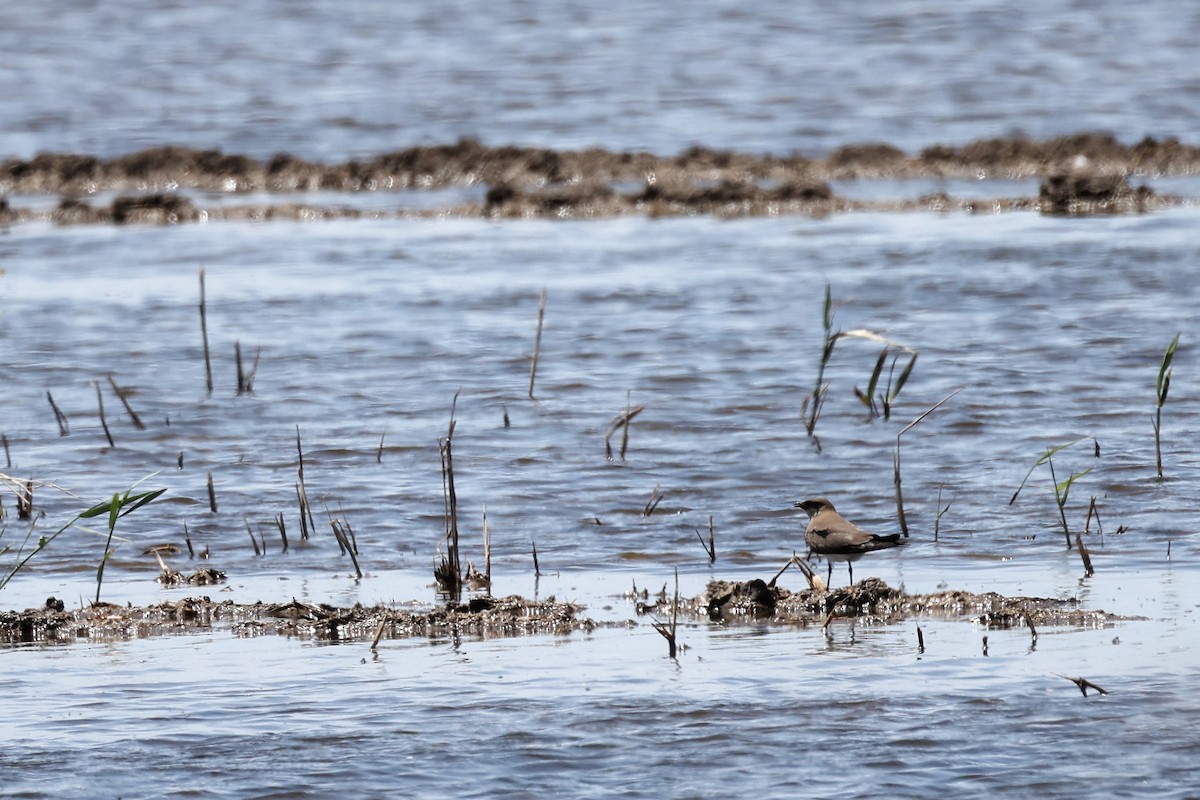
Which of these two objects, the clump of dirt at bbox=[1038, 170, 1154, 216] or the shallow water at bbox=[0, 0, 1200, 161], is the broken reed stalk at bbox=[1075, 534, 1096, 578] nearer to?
the clump of dirt at bbox=[1038, 170, 1154, 216]

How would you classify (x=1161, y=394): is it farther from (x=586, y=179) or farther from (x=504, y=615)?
(x=586, y=179)

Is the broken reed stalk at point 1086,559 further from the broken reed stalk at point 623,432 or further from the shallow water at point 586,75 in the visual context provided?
the shallow water at point 586,75

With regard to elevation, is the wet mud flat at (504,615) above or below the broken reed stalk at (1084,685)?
above

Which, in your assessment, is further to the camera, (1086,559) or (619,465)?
(619,465)

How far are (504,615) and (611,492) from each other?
2.53m

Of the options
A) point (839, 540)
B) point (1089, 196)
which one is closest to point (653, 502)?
point (839, 540)

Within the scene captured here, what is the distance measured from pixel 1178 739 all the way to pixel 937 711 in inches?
26.9

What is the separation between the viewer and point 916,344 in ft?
41.0

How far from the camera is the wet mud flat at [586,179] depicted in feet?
62.8

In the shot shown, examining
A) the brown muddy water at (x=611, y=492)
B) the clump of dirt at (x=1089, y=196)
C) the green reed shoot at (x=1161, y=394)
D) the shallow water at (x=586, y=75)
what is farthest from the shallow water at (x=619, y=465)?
the clump of dirt at (x=1089, y=196)

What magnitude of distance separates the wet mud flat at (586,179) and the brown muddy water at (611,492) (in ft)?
2.79

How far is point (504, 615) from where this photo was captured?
660 cm

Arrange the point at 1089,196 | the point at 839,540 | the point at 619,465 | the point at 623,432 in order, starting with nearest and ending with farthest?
the point at 839,540 < the point at 619,465 < the point at 623,432 < the point at 1089,196

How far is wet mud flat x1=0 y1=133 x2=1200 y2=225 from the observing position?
62.8 ft
